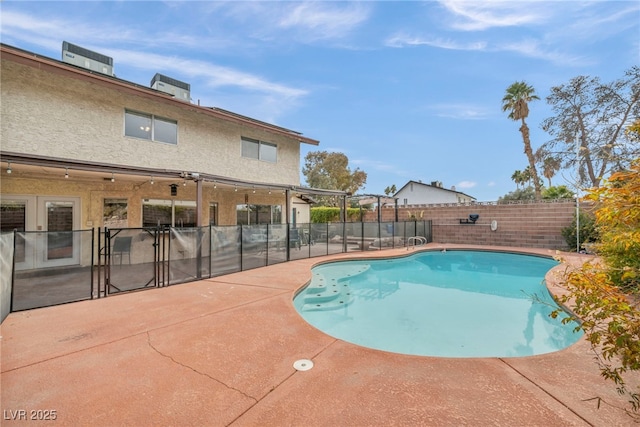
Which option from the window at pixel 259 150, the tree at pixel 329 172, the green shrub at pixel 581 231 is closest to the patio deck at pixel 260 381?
the window at pixel 259 150

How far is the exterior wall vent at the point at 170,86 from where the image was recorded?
12297 millimetres

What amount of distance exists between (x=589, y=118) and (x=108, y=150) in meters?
26.8

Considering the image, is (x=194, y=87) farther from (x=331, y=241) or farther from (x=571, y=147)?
(x=571, y=147)

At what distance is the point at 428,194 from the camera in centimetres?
3291

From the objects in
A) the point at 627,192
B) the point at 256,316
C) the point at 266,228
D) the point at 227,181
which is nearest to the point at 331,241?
the point at 266,228

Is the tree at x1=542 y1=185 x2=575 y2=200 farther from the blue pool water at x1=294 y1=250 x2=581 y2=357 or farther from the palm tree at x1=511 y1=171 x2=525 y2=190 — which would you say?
the blue pool water at x1=294 y1=250 x2=581 y2=357

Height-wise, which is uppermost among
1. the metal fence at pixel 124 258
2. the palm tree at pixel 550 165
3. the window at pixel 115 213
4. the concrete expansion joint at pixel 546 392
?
the palm tree at pixel 550 165

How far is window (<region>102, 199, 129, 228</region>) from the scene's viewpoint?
31.1ft

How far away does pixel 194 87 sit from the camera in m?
13.3

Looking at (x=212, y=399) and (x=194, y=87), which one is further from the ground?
(x=194, y=87)

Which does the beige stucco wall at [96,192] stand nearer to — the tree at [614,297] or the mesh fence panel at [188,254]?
the mesh fence panel at [188,254]

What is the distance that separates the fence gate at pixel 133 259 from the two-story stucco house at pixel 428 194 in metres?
27.5

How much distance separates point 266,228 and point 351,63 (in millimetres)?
12304

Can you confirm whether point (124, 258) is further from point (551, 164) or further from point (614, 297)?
point (551, 164)
